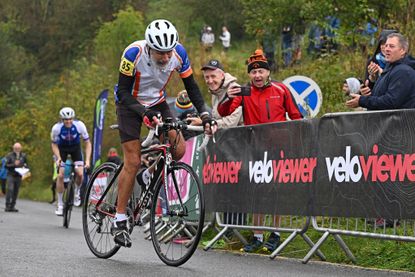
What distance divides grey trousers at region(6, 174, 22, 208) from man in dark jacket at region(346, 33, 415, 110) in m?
15.5

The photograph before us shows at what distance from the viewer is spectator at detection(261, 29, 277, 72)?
2699 centimetres

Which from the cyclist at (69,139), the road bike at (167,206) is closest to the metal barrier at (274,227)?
the road bike at (167,206)

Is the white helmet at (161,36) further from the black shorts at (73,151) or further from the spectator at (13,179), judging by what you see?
the spectator at (13,179)

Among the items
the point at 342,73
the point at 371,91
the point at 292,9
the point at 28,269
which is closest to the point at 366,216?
the point at 371,91

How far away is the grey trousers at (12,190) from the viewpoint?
25.5m

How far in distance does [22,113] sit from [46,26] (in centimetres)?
1518

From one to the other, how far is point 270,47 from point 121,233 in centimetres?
1748

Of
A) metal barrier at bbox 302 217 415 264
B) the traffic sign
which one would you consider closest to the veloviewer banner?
metal barrier at bbox 302 217 415 264

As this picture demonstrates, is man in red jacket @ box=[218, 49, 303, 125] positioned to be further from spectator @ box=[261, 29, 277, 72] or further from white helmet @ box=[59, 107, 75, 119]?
spectator @ box=[261, 29, 277, 72]

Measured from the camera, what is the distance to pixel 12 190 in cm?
2603

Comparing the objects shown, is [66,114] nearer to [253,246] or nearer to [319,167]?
[253,246]

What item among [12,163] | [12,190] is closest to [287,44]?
[12,163]

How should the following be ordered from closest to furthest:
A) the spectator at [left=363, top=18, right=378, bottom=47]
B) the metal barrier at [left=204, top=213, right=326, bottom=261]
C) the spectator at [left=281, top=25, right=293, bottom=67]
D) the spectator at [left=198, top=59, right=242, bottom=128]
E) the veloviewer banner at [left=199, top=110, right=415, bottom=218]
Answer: the veloviewer banner at [left=199, top=110, right=415, bottom=218] → the metal barrier at [left=204, top=213, right=326, bottom=261] → the spectator at [left=198, top=59, right=242, bottom=128] → the spectator at [left=363, top=18, right=378, bottom=47] → the spectator at [left=281, top=25, right=293, bottom=67]

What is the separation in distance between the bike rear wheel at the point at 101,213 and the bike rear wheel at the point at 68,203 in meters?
6.58
